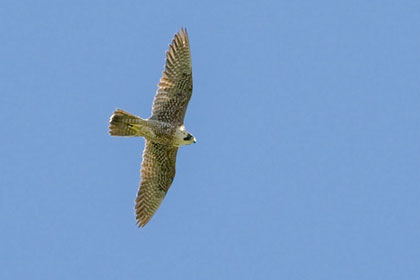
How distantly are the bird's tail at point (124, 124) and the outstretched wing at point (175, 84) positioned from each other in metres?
0.39

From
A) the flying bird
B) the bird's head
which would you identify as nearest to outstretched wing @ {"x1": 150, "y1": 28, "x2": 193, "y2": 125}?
the flying bird

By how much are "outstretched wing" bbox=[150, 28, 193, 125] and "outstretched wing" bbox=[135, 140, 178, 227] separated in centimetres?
92

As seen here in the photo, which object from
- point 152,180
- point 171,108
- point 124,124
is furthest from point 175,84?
point 152,180

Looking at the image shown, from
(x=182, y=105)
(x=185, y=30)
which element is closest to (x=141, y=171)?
(x=182, y=105)

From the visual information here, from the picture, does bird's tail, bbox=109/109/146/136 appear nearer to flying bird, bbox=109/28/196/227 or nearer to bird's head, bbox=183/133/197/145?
flying bird, bbox=109/28/196/227

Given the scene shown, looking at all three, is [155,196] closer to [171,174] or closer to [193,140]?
[171,174]

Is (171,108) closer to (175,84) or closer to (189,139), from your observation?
(175,84)

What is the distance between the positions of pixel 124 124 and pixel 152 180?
68.6 inches

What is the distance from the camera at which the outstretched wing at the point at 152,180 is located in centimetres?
1798

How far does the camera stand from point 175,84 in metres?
17.2

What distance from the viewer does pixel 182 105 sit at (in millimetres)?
17312

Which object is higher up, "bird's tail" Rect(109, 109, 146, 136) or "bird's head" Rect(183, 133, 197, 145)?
"bird's head" Rect(183, 133, 197, 145)

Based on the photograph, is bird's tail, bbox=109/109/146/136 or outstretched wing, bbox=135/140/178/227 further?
outstretched wing, bbox=135/140/178/227

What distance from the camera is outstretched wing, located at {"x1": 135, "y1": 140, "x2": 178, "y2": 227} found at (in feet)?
59.0
